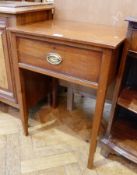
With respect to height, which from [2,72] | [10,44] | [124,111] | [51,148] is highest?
[10,44]

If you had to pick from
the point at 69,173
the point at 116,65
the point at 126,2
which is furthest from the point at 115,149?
the point at 126,2

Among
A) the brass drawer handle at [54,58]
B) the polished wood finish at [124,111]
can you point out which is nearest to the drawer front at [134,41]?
the polished wood finish at [124,111]

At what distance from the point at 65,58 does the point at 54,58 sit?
55 mm

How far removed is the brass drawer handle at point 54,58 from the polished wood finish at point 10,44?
0.29 m

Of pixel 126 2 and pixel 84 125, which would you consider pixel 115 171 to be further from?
pixel 126 2

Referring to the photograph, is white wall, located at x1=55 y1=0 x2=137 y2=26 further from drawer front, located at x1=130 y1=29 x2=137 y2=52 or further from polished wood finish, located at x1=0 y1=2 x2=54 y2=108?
drawer front, located at x1=130 y1=29 x2=137 y2=52

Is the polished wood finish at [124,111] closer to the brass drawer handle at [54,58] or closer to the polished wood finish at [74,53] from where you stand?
the polished wood finish at [74,53]

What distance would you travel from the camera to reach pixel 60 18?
4.16 ft

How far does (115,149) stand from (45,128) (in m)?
0.50

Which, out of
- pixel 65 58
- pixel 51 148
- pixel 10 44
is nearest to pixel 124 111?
pixel 51 148

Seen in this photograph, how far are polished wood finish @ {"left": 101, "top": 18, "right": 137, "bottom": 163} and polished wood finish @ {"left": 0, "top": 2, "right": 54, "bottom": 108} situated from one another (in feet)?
1.77

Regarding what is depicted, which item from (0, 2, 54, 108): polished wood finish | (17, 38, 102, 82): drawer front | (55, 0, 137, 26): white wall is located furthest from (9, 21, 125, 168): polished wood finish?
(55, 0, 137, 26): white wall

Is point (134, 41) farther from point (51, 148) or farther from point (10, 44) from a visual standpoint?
point (51, 148)

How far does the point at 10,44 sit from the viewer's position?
1093 mm
